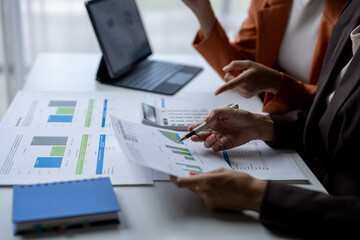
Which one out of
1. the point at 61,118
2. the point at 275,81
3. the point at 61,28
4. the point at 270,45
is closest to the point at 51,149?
the point at 61,118

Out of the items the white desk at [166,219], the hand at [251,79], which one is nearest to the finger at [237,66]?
the hand at [251,79]

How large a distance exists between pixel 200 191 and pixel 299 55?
0.82 metres

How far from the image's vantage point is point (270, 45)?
1518 mm

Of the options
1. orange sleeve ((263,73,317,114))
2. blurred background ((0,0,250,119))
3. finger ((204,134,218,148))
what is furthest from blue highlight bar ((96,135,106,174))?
blurred background ((0,0,250,119))

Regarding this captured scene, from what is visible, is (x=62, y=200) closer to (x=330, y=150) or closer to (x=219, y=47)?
(x=330, y=150)

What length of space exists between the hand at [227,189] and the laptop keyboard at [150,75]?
2.13 feet

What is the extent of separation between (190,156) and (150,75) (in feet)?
2.08

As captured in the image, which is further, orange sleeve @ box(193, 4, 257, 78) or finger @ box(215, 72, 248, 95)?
orange sleeve @ box(193, 4, 257, 78)

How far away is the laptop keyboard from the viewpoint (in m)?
1.46

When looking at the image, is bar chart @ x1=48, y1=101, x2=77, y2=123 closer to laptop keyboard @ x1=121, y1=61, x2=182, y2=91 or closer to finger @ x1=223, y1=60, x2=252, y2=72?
laptop keyboard @ x1=121, y1=61, x2=182, y2=91

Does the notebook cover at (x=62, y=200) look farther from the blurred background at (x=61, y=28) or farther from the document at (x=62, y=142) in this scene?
the blurred background at (x=61, y=28)

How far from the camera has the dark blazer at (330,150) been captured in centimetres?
79

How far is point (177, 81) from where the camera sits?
4.98 ft

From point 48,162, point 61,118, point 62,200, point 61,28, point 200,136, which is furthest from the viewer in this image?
point 61,28
